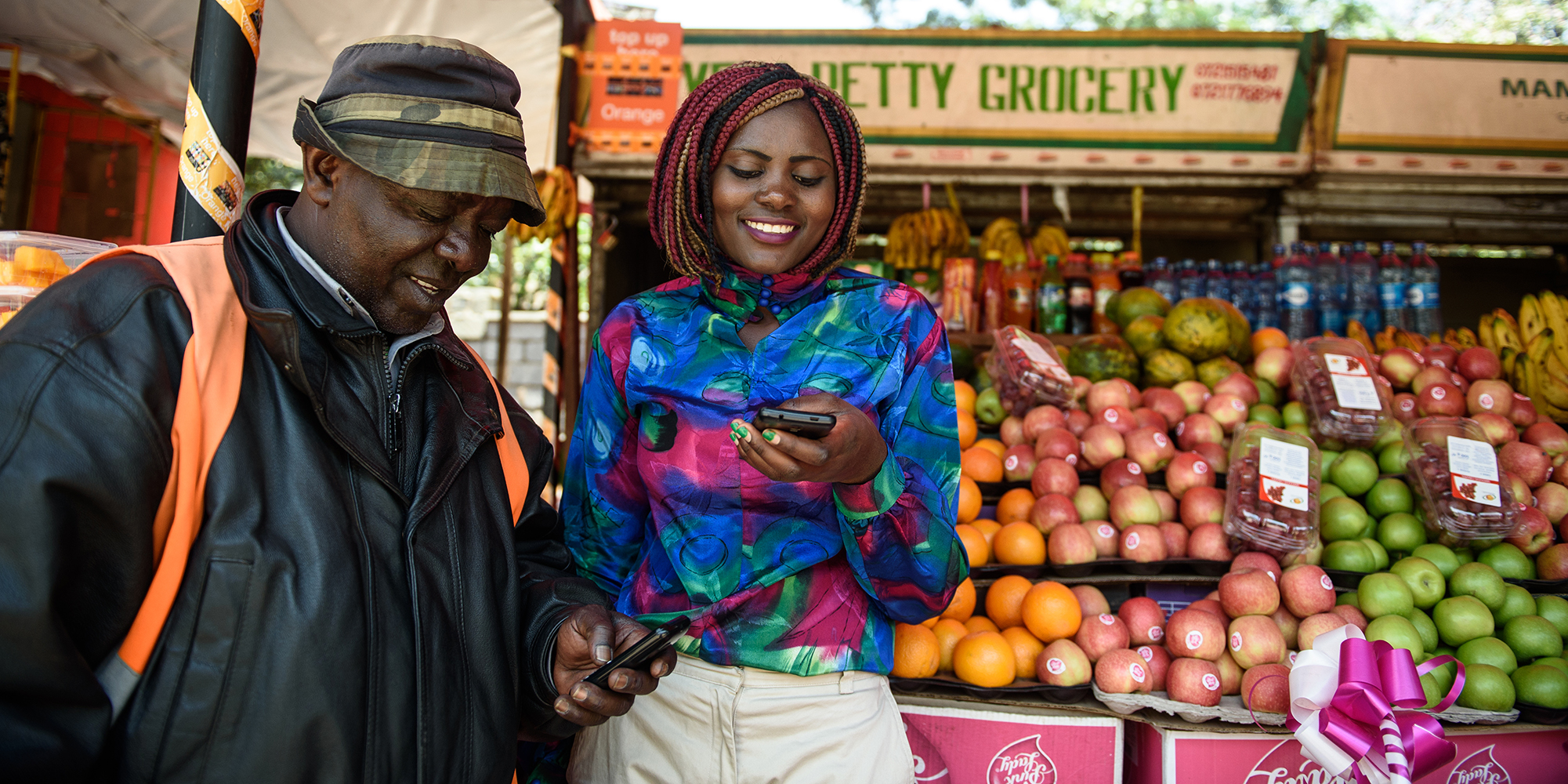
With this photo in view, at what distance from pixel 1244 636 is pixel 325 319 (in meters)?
2.36

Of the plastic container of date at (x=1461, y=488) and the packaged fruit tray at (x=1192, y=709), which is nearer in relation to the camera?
the packaged fruit tray at (x=1192, y=709)

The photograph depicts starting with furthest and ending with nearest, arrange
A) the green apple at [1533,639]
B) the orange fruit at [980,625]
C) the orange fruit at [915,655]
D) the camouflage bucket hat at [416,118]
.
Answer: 1. the orange fruit at [980,625]
2. the green apple at [1533,639]
3. the orange fruit at [915,655]
4. the camouflage bucket hat at [416,118]

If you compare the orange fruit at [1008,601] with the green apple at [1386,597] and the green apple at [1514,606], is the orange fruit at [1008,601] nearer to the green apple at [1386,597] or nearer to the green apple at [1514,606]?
the green apple at [1386,597]

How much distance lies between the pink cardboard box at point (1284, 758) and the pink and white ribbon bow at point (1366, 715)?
1.11 feet

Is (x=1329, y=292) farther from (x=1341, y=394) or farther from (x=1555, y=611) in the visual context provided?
(x=1555, y=611)

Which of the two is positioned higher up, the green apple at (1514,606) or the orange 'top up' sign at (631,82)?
the orange 'top up' sign at (631,82)

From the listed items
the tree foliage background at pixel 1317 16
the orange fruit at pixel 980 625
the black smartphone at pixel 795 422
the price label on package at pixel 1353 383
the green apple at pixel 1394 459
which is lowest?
the orange fruit at pixel 980 625

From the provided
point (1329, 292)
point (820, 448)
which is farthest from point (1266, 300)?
point (820, 448)

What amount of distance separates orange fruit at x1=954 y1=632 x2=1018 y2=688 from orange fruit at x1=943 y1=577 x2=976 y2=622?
157 mm

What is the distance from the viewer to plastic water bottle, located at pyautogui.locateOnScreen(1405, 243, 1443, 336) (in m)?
4.63

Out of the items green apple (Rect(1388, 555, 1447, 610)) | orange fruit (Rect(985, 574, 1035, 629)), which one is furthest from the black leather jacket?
green apple (Rect(1388, 555, 1447, 610))

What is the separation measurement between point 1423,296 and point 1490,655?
2835mm

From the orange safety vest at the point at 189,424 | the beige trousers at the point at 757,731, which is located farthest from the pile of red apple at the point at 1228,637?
the orange safety vest at the point at 189,424

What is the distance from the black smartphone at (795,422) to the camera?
48.3 inches
